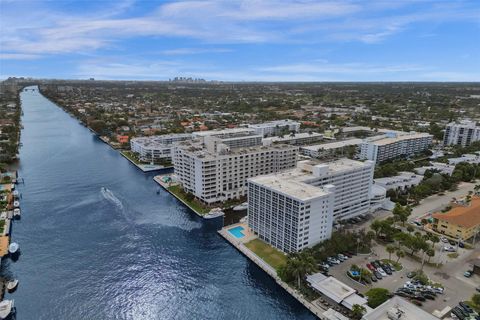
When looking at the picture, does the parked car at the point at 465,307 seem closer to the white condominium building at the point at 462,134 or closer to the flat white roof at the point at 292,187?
the flat white roof at the point at 292,187

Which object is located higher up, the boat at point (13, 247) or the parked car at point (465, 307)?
the parked car at point (465, 307)

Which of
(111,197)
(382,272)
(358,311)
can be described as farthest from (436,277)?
(111,197)

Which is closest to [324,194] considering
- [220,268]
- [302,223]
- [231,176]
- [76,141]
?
[302,223]

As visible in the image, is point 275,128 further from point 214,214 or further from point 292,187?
point 292,187

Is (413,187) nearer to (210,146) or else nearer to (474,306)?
(474,306)

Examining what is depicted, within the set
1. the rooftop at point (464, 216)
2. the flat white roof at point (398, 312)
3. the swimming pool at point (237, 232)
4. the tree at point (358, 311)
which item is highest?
the rooftop at point (464, 216)

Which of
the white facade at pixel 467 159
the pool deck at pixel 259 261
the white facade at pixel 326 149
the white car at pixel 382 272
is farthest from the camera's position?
the white facade at pixel 326 149

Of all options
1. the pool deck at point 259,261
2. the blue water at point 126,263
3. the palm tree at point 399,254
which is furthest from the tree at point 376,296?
the palm tree at point 399,254
